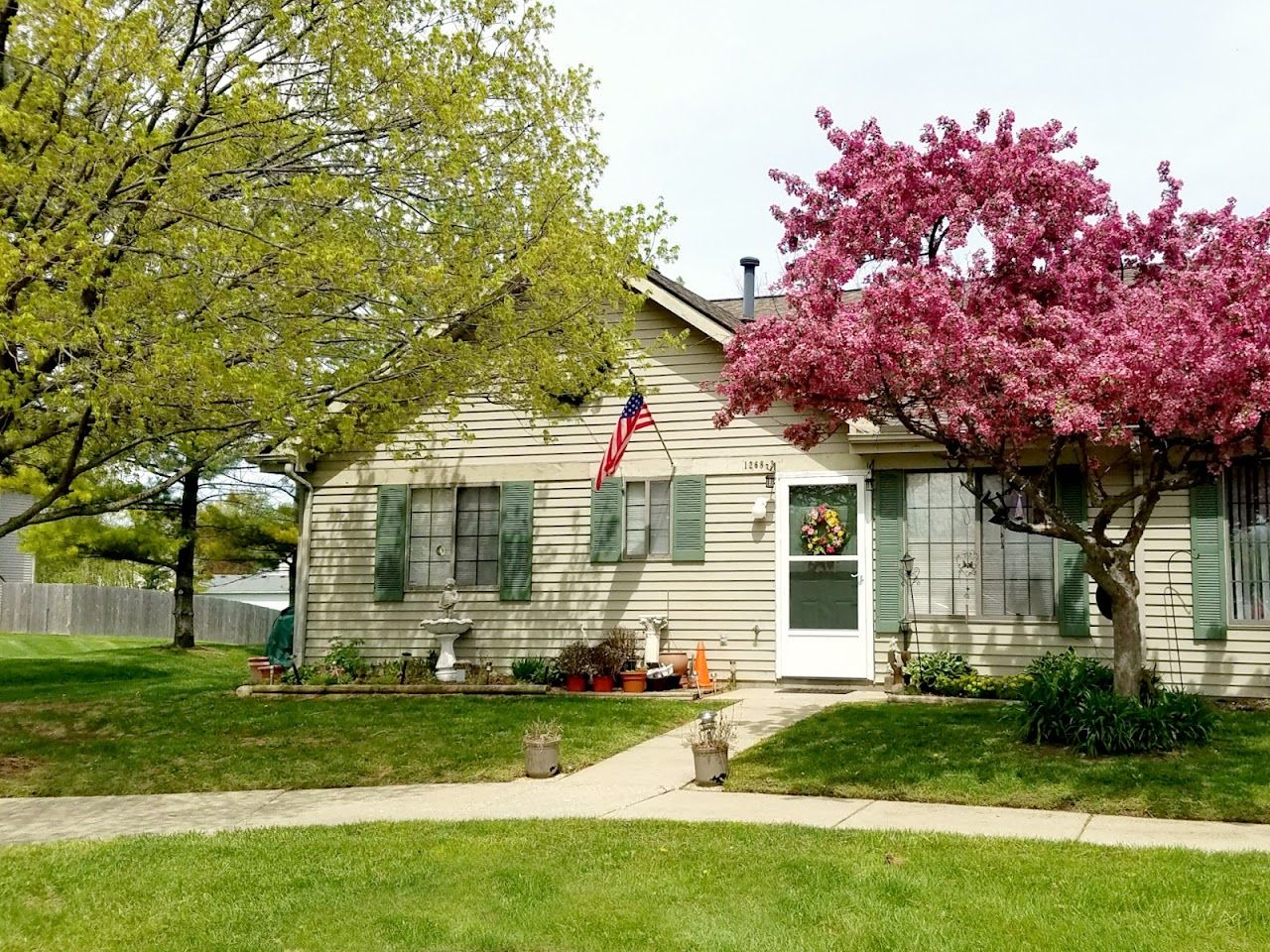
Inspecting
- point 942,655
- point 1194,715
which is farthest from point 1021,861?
point 942,655

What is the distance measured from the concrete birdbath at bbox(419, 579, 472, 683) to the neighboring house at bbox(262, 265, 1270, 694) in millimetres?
293

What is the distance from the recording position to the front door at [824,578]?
12.9 meters

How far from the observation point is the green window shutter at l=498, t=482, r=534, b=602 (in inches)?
562

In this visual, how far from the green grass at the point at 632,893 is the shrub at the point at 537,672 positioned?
7093mm

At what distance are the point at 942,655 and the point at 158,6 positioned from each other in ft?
31.0

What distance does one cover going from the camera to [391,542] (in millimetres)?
14844

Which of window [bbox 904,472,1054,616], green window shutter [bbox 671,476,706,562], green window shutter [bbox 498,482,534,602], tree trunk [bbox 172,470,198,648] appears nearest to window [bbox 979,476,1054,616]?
window [bbox 904,472,1054,616]

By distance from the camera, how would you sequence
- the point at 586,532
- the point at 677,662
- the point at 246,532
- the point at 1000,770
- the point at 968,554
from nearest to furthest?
the point at 1000,770, the point at 968,554, the point at 677,662, the point at 586,532, the point at 246,532

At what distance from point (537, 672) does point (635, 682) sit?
1331mm

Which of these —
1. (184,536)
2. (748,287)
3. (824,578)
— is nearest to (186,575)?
(184,536)

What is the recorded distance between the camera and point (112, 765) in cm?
935

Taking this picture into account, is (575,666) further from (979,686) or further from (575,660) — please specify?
(979,686)

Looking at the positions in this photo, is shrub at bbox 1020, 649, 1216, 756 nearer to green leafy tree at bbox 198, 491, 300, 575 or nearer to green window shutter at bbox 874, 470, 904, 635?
green window shutter at bbox 874, 470, 904, 635

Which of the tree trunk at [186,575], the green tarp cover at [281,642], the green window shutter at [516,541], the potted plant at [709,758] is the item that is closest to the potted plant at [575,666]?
the green window shutter at [516,541]
